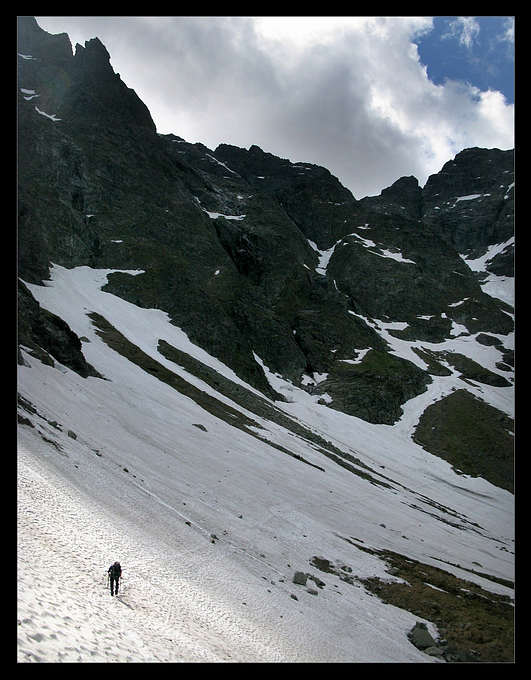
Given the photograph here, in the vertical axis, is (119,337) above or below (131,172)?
below

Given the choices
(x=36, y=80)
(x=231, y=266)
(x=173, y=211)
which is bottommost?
(x=231, y=266)

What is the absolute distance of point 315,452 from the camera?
55688mm

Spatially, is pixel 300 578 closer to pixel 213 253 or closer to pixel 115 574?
pixel 115 574

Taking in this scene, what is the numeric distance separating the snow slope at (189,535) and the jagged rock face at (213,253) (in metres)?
38.1

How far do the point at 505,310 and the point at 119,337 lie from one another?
149m

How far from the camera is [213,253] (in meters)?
119

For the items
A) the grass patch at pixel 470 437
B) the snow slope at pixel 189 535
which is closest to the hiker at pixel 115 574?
the snow slope at pixel 189 535

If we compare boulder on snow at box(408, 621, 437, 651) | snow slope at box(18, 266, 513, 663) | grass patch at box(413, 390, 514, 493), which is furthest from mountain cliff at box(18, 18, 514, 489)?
boulder on snow at box(408, 621, 437, 651)

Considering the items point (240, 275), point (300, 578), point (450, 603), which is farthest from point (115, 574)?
point (240, 275)

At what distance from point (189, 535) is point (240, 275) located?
321 ft

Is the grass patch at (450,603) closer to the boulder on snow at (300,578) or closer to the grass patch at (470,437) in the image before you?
the boulder on snow at (300,578)
